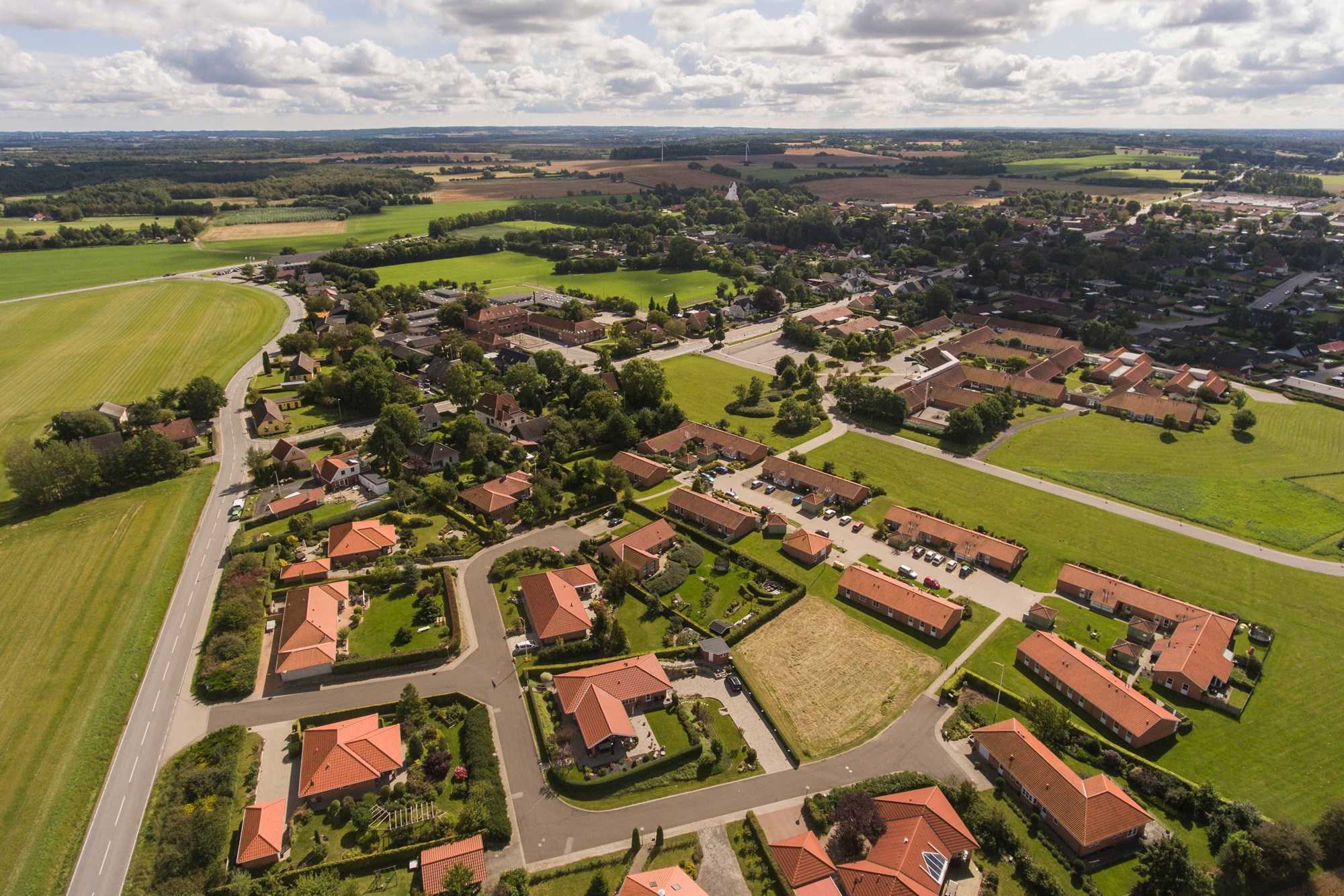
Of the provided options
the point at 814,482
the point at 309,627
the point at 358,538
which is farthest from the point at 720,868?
the point at 814,482

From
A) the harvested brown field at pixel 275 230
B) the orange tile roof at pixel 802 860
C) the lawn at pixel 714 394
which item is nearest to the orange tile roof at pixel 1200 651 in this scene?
the orange tile roof at pixel 802 860

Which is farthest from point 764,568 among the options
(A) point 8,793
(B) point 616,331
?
(B) point 616,331

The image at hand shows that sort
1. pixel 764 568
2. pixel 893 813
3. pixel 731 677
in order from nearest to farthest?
pixel 893 813 → pixel 731 677 → pixel 764 568

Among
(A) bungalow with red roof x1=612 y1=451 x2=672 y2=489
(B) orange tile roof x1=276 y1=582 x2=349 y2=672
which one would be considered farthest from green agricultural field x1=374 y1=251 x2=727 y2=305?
(B) orange tile roof x1=276 y1=582 x2=349 y2=672

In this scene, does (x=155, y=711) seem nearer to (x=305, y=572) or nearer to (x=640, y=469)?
(x=305, y=572)

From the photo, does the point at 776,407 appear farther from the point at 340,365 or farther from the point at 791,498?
the point at 340,365

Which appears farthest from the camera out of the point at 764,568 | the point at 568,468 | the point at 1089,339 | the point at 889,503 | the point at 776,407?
the point at 1089,339

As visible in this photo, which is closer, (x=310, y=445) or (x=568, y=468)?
(x=568, y=468)
